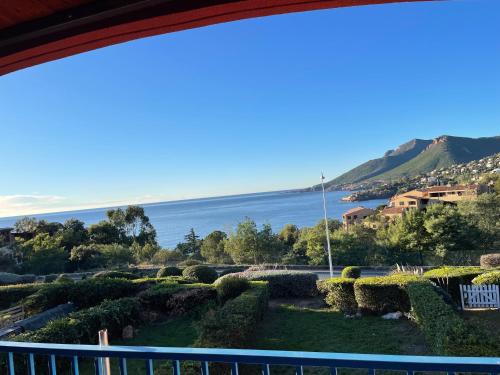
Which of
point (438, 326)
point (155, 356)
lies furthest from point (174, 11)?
point (438, 326)

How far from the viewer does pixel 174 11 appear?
170 cm

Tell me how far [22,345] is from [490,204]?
37902 millimetres

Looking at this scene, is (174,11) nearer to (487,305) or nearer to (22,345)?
(22,345)

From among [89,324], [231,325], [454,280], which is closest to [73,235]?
[89,324]

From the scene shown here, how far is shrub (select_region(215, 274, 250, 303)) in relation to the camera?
39.0 feet

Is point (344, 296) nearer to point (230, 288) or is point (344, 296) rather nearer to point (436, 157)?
point (230, 288)

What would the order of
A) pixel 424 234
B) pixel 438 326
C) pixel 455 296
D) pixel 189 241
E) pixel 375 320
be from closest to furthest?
pixel 438 326 < pixel 375 320 < pixel 455 296 < pixel 424 234 < pixel 189 241

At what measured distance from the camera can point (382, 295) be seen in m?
10.5

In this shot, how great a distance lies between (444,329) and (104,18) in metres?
6.62

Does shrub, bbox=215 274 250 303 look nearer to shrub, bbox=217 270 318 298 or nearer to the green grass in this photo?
the green grass

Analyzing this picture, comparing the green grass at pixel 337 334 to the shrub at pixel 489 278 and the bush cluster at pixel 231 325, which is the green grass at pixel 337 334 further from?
the shrub at pixel 489 278

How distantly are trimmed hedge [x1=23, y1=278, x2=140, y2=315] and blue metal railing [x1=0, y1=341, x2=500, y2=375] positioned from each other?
12177 mm

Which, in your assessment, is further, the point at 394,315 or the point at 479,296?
the point at 479,296

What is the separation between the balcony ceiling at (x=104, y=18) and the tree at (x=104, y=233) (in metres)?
44.0
